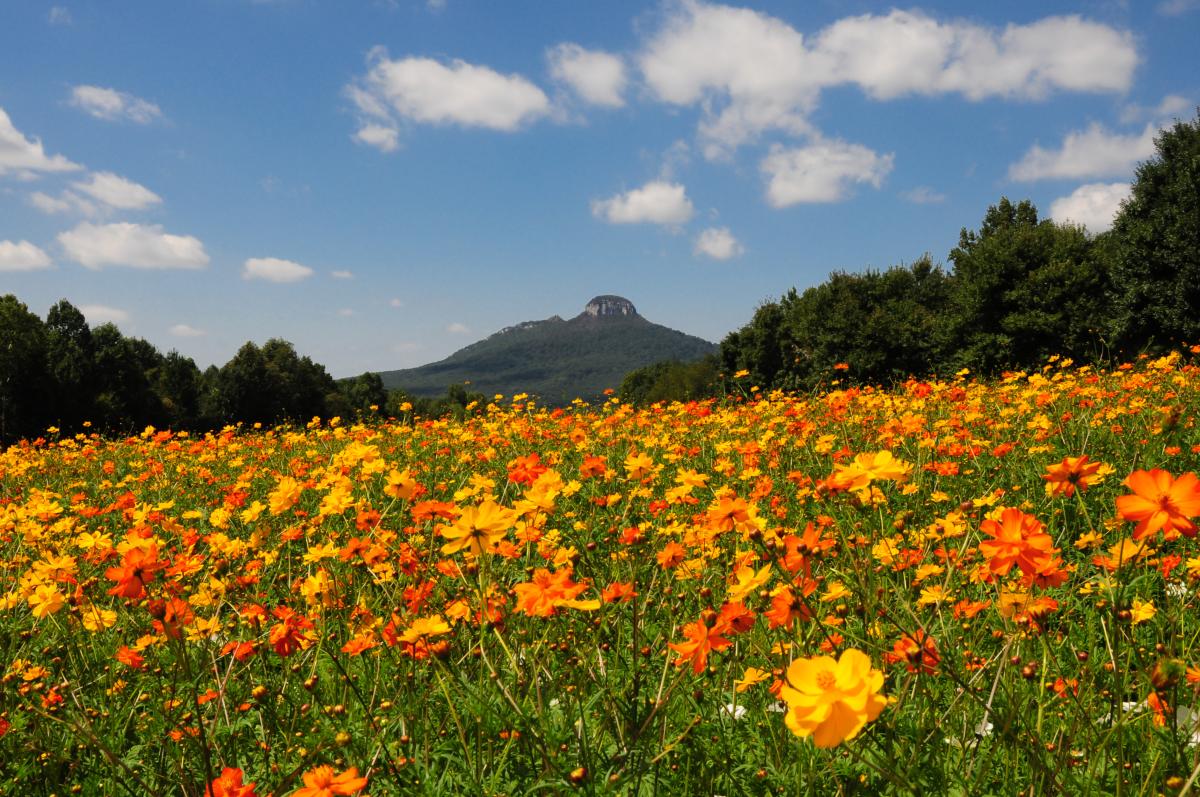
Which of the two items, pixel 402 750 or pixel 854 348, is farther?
pixel 854 348

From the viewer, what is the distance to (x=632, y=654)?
197cm

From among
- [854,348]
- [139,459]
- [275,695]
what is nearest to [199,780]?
[275,695]

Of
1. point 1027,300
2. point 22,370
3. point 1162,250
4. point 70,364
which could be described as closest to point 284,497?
point 1162,250

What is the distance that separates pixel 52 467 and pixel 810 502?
7.16 metres

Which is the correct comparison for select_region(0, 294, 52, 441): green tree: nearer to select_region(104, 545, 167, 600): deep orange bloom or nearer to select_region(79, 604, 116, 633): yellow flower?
select_region(79, 604, 116, 633): yellow flower

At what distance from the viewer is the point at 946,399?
5.13 metres

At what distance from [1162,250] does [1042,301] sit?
135 inches

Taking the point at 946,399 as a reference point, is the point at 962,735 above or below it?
below

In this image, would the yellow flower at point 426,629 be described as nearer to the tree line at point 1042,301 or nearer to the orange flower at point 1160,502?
the orange flower at point 1160,502

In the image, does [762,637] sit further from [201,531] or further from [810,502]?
[201,531]

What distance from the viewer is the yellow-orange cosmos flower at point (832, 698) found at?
73 centimetres

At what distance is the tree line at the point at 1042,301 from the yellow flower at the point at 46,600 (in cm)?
1149

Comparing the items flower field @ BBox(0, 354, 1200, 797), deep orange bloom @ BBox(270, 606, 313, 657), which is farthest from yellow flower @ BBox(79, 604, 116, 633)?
deep orange bloom @ BBox(270, 606, 313, 657)

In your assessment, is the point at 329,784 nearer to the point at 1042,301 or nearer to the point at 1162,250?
the point at 1162,250
